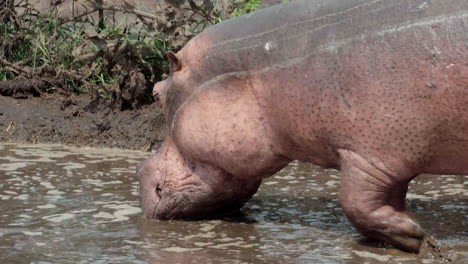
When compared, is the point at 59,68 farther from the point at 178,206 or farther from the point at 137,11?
the point at 178,206

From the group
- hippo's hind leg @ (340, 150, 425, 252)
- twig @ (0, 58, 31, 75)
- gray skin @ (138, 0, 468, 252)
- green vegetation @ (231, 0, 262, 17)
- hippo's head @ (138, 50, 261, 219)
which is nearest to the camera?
gray skin @ (138, 0, 468, 252)

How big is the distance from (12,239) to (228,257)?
105 centimetres

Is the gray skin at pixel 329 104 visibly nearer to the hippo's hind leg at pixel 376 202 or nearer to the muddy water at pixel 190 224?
the hippo's hind leg at pixel 376 202

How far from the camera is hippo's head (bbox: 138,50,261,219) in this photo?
15.6 feet

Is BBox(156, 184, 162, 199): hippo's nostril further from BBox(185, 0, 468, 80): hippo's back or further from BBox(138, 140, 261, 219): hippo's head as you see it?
BBox(185, 0, 468, 80): hippo's back

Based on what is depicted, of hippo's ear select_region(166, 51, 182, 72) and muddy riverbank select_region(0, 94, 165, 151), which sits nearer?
hippo's ear select_region(166, 51, 182, 72)

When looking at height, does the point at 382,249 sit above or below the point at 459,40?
below

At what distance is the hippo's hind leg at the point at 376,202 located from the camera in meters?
4.10

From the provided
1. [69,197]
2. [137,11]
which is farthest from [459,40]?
[137,11]

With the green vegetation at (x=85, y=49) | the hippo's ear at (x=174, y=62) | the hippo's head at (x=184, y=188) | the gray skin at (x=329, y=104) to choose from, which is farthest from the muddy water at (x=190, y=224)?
the green vegetation at (x=85, y=49)

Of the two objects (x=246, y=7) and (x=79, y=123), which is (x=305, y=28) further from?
(x=246, y=7)

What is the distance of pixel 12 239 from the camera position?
457 cm

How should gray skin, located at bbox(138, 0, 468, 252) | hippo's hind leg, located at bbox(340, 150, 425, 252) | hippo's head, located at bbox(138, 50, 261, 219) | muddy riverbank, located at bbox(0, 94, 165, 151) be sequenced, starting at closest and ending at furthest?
gray skin, located at bbox(138, 0, 468, 252), hippo's hind leg, located at bbox(340, 150, 425, 252), hippo's head, located at bbox(138, 50, 261, 219), muddy riverbank, located at bbox(0, 94, 165, 151)

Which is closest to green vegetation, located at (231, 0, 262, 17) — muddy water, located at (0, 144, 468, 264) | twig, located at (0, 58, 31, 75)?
twig, located at (0, 58, 31, 75)
